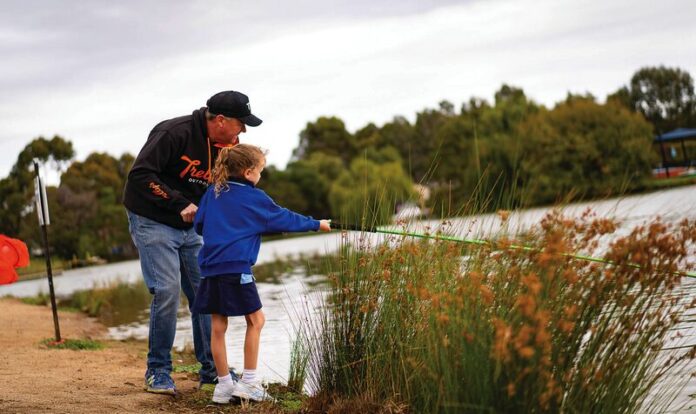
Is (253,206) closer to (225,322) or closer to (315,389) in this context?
(225,322)

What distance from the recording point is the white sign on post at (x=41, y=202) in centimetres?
1040

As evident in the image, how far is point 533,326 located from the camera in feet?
10.8

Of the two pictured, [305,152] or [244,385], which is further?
[305,152]

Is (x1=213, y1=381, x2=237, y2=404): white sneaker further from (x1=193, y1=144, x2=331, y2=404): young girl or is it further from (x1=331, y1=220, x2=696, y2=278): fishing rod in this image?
(x1=331, y1=220, x2=696, y2=278): fishing rod

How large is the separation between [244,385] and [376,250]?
3.92 feet

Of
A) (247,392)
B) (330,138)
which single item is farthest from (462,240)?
(330,138)

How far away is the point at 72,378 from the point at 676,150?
67642 mm

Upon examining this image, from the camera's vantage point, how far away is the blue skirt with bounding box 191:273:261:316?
16.4 feet

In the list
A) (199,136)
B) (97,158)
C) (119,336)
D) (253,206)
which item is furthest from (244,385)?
(97,158)

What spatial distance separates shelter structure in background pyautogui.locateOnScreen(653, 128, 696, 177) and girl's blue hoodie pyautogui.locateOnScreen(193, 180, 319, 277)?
180 feet

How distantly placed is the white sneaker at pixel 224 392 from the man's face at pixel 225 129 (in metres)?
1.62

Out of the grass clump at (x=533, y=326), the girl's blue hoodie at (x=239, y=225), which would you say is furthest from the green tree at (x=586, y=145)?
the grass clump at (x=533, y=326)

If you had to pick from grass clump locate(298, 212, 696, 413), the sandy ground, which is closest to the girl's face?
grass clump locate(298, 212, 696, 413)

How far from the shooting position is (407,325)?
4664 mm
